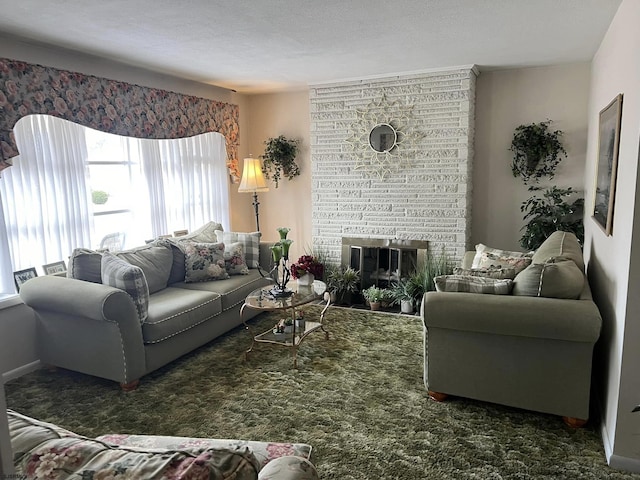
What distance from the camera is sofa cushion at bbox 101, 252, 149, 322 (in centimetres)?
322

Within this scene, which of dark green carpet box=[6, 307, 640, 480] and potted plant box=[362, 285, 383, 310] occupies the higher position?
potted plant box=[362, 285, 383, 310]

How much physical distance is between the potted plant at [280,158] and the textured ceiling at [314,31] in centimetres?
130

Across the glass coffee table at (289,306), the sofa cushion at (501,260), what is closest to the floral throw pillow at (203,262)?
the glass coffee table at (289,306)

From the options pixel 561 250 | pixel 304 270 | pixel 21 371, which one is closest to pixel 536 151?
pixel 561 250

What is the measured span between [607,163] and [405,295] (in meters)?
2.41

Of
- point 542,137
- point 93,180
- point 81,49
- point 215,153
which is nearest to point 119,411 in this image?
point 93,180

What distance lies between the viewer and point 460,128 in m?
4.75

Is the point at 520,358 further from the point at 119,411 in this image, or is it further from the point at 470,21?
the point at 119,411

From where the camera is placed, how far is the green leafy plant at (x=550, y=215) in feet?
14.7

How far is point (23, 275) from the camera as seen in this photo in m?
3.46

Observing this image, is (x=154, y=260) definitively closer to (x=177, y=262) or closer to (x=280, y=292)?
(x=177, y=262)

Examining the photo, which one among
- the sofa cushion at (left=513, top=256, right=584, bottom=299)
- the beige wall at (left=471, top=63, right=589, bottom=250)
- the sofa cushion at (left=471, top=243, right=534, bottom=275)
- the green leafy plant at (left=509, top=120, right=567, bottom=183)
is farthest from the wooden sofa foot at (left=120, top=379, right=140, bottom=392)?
the green leafy plant at (left=509, top=120, right=567, bottom=183)

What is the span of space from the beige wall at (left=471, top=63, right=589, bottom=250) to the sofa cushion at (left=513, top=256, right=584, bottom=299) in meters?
2.26

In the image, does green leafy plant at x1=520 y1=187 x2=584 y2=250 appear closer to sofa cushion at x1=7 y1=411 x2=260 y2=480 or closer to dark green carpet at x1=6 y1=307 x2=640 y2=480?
dark green carpet at x1=6 y1=307 x2=640 y2=480
